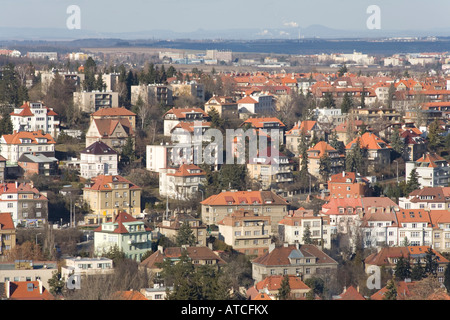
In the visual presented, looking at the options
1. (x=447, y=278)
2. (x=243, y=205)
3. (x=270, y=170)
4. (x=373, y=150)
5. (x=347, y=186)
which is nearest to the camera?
(x=447, y=278)

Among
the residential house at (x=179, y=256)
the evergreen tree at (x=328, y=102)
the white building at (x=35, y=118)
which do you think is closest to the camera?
the residential house at (x=179, y=256)

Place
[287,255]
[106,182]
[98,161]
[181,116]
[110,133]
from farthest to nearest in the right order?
[181,116] → [110,133] → [98,161] → [106,182] → [287,255]

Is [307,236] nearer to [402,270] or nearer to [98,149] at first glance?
[402,270]

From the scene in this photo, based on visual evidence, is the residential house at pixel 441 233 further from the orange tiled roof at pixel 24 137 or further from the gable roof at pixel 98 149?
the orange tiled roof at pixel 24 137

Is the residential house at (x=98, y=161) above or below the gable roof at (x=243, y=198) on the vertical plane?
above

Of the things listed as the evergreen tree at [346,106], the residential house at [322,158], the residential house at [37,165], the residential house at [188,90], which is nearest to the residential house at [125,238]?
the residential house at [37,165]

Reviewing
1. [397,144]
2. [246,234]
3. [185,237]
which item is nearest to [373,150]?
[397,144]
